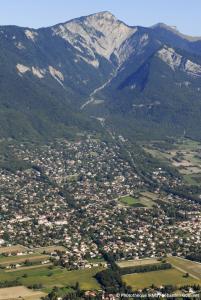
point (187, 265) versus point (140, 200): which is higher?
point (140, 200)

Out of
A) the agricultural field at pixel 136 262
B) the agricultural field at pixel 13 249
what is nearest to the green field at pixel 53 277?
the agricultural field at pixel 136 262

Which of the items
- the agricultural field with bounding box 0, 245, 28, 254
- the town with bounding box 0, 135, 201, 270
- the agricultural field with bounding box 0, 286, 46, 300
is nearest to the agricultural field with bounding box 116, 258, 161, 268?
the town with bounding box 0, 135, 201, 270

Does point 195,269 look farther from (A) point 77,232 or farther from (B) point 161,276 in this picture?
(A) point 77,232

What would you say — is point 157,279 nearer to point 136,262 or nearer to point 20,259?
point 136,262

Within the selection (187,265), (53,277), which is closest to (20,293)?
(53,277)

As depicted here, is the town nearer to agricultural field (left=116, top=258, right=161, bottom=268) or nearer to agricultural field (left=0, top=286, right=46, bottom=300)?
agricultural field (left=116, top=258, right=161, bottom=268)

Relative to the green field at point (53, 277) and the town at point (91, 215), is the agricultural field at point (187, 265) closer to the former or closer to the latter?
the town at point (91, 215)
